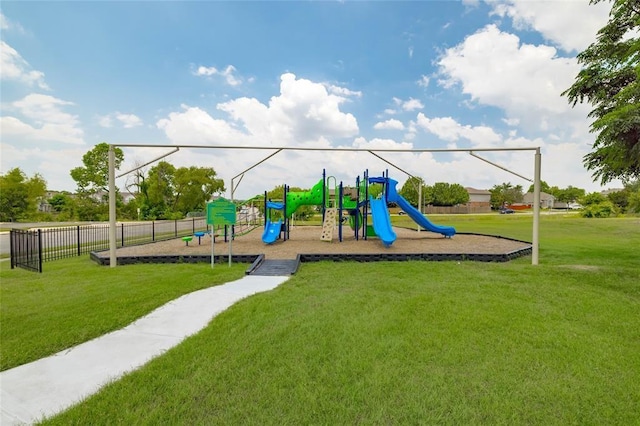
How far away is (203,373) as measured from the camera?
3.15 metres

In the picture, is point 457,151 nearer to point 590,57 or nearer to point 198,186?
point 590,57

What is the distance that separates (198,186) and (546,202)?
10138 cm

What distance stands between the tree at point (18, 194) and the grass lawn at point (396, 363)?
3770 cm

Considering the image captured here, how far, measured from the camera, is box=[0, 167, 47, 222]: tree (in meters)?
32.8

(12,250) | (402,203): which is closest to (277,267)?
(402,203)

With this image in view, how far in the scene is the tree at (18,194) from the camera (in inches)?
1291

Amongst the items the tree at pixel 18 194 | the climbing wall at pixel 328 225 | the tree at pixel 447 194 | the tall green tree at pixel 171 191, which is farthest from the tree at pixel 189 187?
the tree at pixel 447 194

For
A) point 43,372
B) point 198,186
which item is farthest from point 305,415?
point 198,186

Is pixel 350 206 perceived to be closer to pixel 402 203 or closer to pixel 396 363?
pixel 402 203

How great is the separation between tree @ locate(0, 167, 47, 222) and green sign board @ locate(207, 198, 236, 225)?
124 ft

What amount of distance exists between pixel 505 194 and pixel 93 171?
3461 inches

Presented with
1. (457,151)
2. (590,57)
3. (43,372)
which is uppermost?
(590,57)

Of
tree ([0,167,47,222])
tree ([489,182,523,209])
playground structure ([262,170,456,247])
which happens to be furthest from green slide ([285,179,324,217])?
tree ([489,182,523,209])

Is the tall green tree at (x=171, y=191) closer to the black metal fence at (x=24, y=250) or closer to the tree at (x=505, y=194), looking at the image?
the black metal fence at (x=24, y=250)
